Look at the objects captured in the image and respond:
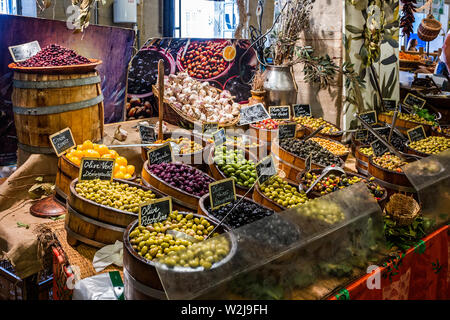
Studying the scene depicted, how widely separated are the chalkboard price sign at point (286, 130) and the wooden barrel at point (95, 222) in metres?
1.56

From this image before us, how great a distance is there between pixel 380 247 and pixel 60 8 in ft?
20.0

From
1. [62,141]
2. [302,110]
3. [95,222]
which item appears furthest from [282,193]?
[302,110]

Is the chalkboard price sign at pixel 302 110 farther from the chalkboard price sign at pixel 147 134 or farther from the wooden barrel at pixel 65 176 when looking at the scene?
the wooden barrel at pixel 65 176

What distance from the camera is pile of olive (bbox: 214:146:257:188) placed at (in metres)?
2.38

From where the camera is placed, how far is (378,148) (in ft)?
9.49

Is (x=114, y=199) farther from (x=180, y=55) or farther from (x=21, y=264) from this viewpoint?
Answer: (x=180, y=55)

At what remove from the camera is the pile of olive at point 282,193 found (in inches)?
82.4

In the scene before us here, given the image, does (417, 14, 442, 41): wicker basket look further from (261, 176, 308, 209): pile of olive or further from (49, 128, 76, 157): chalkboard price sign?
(49, 128, 76, 157): chalkboard price sign

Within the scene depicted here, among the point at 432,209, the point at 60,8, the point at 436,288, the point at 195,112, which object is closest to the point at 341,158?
the point at 432,209

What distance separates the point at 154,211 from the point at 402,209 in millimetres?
1340

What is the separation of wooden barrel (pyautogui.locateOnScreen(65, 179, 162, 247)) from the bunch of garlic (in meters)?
1.70

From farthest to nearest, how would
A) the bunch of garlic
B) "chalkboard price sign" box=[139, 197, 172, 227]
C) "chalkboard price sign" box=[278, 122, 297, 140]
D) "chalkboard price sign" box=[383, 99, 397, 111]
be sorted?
"chalkboard price sign" box=[383, 99, 397, 111] < the bunch of garlic < "chalkboard price sign" box=[278, 122, 297, 140] < "chalkboard price sign" box=[139, 197, 172, 227]

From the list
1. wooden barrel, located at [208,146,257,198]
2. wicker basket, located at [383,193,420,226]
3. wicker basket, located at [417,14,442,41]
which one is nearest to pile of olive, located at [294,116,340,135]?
wooden barrel, located at [208,146,257,198]

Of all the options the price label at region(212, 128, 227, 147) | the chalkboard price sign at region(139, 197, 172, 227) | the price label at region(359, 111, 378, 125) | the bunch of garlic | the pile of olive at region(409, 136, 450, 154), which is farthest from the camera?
the price label at region(359, 111, 378, 125)
